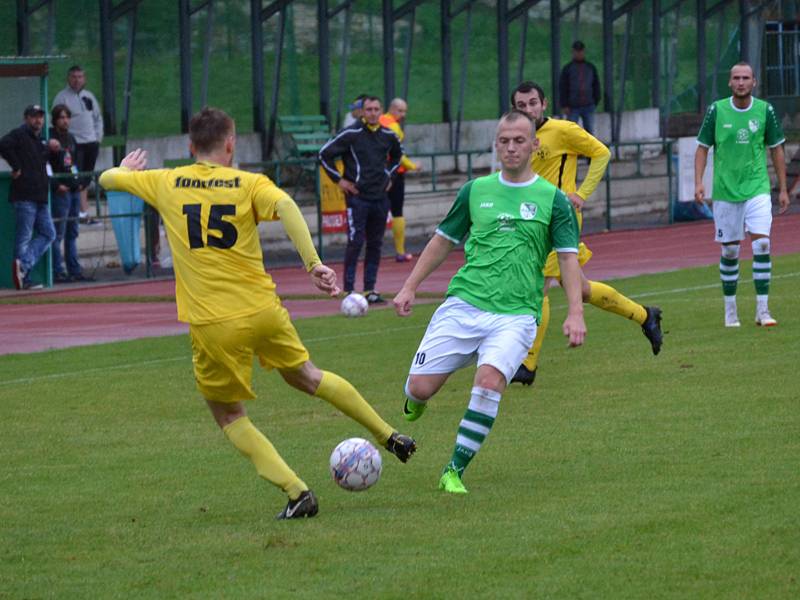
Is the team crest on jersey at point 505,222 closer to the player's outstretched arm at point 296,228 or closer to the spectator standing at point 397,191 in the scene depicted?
the player's outstretched arm at point 296,228

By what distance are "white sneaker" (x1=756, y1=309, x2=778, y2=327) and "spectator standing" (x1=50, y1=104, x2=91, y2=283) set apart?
33.7 ft

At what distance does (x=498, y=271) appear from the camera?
8492mm

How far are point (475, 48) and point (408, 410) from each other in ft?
87.5

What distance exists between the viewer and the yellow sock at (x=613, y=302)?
12.1m

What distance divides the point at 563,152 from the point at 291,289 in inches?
373

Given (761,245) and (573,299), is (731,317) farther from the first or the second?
(573,299)

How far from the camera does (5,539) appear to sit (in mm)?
7547

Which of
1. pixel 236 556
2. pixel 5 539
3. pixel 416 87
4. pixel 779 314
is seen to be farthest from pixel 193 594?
pixel 416 87

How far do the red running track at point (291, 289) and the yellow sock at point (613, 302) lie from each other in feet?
19.1

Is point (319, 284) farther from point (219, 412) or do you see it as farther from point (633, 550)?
point (633, 550)

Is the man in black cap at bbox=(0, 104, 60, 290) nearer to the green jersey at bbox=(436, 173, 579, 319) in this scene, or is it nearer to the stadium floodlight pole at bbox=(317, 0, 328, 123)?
the stadium floodlight pole at bbox=(317, 0, 328, 123)

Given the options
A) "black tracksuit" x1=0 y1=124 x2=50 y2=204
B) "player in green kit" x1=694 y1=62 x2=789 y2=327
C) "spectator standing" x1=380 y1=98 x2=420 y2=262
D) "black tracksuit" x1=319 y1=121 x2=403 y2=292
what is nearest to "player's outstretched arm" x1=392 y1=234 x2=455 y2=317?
"player in green kit" x1=694 y1=62 x2=789 y2=327

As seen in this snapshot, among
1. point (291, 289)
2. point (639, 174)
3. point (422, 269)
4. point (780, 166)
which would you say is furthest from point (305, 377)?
point (639, 174)

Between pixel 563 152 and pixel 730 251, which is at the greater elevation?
pixel 563 152
